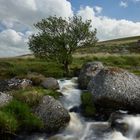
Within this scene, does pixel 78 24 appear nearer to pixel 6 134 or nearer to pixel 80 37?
pixel 80 37

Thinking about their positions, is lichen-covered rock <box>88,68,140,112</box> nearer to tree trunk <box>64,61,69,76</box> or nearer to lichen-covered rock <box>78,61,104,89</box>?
A: lichen-covered rock <box>78,61,104,89</box>

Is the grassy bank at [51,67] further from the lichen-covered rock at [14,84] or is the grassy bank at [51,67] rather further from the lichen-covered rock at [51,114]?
the lichen-covered rock at [51,114]

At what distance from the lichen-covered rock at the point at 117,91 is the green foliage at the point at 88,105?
2.20 ft

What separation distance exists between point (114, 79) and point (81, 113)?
4.18 m

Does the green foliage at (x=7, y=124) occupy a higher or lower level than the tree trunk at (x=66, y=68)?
lower

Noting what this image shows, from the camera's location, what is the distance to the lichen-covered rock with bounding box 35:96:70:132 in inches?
1121

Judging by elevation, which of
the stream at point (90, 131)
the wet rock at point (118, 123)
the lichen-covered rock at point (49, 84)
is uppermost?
the lichen-covered rock at point (49, 84)

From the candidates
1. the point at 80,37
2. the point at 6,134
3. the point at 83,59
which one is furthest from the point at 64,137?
the point at 83,59

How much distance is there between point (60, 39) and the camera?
5478cm

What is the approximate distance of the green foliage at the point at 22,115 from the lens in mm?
27906

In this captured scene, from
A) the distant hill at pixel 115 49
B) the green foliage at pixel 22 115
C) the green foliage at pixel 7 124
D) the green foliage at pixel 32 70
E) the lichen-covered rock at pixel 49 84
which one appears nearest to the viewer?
the green foliage at pixel 7 124

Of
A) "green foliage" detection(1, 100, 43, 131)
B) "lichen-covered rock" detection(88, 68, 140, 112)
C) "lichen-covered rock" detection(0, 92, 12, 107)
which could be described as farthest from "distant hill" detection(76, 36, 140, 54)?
"green foliage" detection(1, 100, 43, 131)

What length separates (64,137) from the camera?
27.5 meters

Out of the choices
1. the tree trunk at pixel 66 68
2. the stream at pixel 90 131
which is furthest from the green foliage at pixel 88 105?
the tree trunk at pixel 66 68
